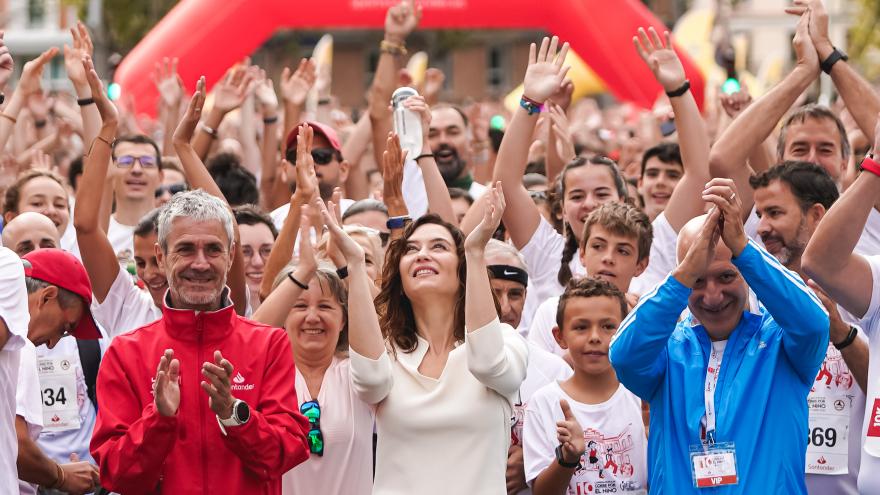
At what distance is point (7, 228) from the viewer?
6582 millimetres

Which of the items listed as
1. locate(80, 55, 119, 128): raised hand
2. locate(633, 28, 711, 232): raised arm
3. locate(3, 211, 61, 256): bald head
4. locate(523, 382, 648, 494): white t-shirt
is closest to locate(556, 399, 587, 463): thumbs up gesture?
locate(523, 382, 648, 494): white t-shirt

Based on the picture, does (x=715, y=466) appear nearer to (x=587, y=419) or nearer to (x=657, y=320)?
(x=657, y=320)

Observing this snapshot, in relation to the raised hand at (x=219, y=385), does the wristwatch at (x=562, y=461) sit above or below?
below

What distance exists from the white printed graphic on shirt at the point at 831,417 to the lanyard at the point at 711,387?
2.71 ft

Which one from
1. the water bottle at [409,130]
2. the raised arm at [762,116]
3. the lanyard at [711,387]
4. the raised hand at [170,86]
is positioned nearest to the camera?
the lanyard at [711,387]

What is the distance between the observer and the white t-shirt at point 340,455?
5250 millimetres

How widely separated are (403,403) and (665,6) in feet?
173

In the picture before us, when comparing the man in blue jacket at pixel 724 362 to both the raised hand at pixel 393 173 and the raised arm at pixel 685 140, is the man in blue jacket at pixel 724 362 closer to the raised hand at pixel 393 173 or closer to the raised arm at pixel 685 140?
the raised arm at pixel 685 140

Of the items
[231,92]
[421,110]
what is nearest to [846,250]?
[421,110]

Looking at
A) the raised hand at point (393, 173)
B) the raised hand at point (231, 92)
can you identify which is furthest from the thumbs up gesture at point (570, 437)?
the raised hand at point (231, 92)

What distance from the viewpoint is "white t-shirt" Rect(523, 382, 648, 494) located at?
531 cm

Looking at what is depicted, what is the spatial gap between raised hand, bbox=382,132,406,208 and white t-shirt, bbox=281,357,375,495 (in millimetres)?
1337

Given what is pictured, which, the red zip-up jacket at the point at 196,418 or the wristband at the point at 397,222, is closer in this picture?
the red zip-up jacket at the point at 196,418

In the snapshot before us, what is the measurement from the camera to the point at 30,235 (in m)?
6.44
